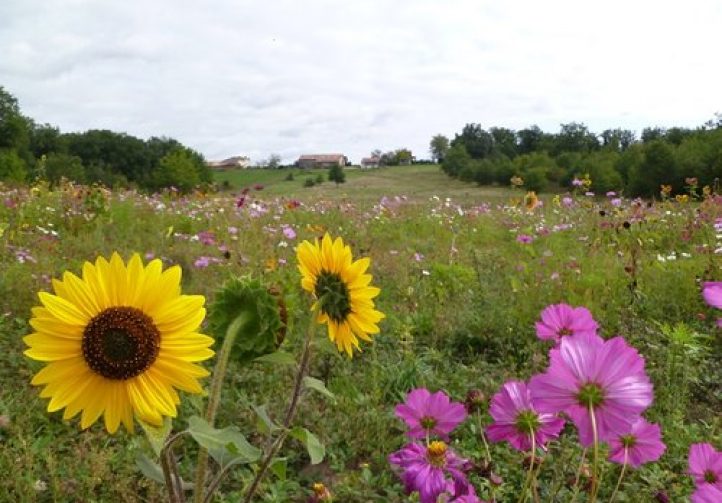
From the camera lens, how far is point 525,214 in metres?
7.61

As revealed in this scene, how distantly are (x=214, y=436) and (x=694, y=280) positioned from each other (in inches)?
145

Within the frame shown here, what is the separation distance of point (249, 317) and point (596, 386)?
472 millimetres

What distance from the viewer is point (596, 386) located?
0.65m

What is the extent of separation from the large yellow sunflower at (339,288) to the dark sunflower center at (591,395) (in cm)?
43

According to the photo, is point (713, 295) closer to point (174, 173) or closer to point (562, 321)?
point (562, 321)

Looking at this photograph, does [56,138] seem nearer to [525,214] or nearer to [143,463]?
[525,214]

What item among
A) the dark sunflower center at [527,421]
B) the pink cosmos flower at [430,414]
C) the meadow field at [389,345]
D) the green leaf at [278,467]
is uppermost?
the dark sunflower center at [527,421]

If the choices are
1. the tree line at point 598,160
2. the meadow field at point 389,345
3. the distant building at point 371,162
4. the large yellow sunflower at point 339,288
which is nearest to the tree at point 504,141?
the tree line at point 598,160

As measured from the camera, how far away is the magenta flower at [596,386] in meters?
0.63

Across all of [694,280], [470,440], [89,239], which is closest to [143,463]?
[470,440]

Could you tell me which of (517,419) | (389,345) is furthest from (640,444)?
(389,345)

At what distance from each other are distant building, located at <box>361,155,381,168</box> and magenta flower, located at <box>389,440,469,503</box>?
50284mm

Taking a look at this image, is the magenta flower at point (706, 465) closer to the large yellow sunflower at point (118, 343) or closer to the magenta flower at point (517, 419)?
the magenta flower at point (517, 419)

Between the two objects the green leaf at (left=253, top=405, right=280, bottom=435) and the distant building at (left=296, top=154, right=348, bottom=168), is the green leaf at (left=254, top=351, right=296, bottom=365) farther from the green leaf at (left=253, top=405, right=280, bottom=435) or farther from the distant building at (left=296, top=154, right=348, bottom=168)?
the distant building at (left=296, top=154, right=348, bottom=168)
